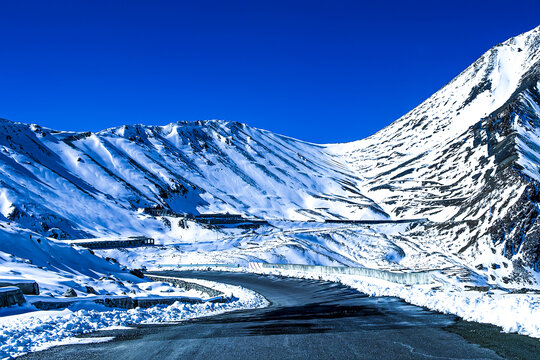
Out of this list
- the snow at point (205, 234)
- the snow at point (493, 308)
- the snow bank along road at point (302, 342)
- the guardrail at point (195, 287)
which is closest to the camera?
the snow bank along road at point (302, 342)

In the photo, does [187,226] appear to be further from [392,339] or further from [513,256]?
[392,339]

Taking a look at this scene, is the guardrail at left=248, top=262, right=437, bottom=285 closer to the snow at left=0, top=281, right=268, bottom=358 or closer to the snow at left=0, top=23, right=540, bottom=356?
the snow at left=0, top=23, right=540, bottom=356

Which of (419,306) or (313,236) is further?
(313,236)

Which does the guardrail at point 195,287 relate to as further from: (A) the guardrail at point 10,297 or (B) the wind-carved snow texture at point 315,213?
(B) the wind-carved snow texture at point 315,213

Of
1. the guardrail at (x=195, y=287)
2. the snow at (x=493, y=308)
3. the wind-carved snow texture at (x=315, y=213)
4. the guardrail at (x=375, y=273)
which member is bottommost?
the guardrail at (x=195, y=287)

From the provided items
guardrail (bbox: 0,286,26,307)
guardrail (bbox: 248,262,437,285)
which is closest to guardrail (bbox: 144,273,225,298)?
guardrail (bbox: 248,262,437,285)

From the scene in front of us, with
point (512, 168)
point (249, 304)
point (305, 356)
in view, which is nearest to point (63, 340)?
point (305, 356)

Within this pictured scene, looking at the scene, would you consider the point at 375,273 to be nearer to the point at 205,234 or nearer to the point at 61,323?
the point at 61,323

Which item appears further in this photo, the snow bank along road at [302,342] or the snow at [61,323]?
the snow at [61,323]

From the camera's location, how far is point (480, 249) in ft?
345

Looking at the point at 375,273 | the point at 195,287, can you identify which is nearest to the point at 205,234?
the point at 195,287

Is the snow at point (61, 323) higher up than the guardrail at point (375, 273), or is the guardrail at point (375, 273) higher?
the guardrail at point (375, 273)

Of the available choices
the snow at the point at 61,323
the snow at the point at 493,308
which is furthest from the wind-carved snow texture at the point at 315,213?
the snow at the point at 493,308

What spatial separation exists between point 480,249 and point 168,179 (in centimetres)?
12046
